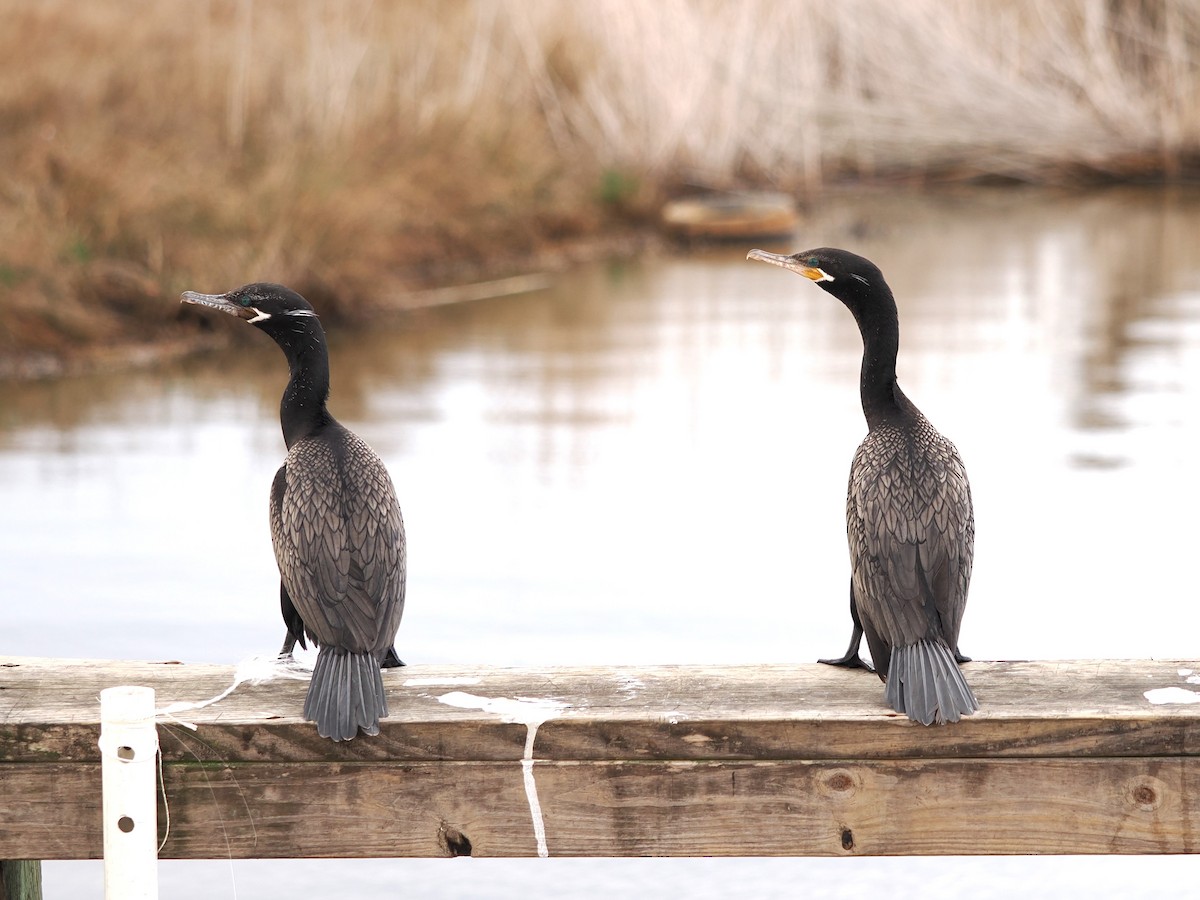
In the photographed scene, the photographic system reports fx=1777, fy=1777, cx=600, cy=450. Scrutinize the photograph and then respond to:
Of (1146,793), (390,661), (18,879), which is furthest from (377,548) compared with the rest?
(1146,793)

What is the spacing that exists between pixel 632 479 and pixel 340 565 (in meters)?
4.70

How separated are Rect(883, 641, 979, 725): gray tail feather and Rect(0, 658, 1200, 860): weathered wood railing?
0.11 ft

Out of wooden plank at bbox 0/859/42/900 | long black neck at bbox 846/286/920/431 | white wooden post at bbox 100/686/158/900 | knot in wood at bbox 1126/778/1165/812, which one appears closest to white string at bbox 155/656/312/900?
white wooden post at bbox 100/686/158/900

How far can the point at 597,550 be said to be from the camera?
6.82 meters

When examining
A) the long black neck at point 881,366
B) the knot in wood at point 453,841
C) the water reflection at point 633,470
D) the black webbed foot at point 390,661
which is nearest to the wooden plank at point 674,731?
the knot in wood at point 453,841

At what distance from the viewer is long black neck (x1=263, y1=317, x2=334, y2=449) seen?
11.8 ft

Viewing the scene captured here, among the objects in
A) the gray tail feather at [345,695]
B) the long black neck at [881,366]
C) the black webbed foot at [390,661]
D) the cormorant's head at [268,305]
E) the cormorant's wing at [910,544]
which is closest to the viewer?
the gray tail feather at [345,695]

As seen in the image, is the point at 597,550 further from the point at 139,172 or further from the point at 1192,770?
the point at 139,172

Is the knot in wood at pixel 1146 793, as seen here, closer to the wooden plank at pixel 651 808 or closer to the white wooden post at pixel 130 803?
the wooden plank at pixel 651 808

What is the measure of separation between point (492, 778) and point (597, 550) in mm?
3857

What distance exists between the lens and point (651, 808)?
298cm

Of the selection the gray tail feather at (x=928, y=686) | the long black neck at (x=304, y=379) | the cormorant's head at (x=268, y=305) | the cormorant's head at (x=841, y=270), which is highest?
the cormorant's head at (x=841, y=270)

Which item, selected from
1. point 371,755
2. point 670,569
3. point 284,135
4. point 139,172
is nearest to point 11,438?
point 139,172

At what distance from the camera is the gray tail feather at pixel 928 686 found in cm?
293
